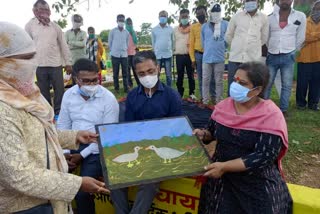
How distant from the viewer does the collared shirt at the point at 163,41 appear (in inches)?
285

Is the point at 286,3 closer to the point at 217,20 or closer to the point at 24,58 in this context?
the point at 217,20

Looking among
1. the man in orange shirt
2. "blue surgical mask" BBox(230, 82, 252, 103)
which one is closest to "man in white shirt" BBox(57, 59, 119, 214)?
"blue surgical mask" BBox(230, 82, 252, 103)

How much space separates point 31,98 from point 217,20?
15.6 feet

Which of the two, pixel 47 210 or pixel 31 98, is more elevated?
pixel 31 98

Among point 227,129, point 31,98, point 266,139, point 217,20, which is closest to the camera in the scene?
point 31,98

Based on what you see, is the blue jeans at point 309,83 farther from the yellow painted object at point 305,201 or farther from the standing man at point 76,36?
the standing man at point 76,36

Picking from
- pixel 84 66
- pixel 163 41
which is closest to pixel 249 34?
pixel 163 41

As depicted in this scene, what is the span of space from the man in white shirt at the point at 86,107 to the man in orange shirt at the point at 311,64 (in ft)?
14.0

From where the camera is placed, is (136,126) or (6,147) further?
(136,126)

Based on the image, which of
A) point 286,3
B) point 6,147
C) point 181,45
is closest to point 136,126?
point 6,147

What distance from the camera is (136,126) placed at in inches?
94.7

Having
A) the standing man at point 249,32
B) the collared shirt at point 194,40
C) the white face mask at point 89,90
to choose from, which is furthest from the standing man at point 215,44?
the white face mask at point 89,90

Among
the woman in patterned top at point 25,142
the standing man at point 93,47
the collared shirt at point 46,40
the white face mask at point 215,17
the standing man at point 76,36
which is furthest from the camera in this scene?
the standing man at point 93,47

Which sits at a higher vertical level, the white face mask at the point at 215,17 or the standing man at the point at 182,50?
the white face mask at the point at 215,17
